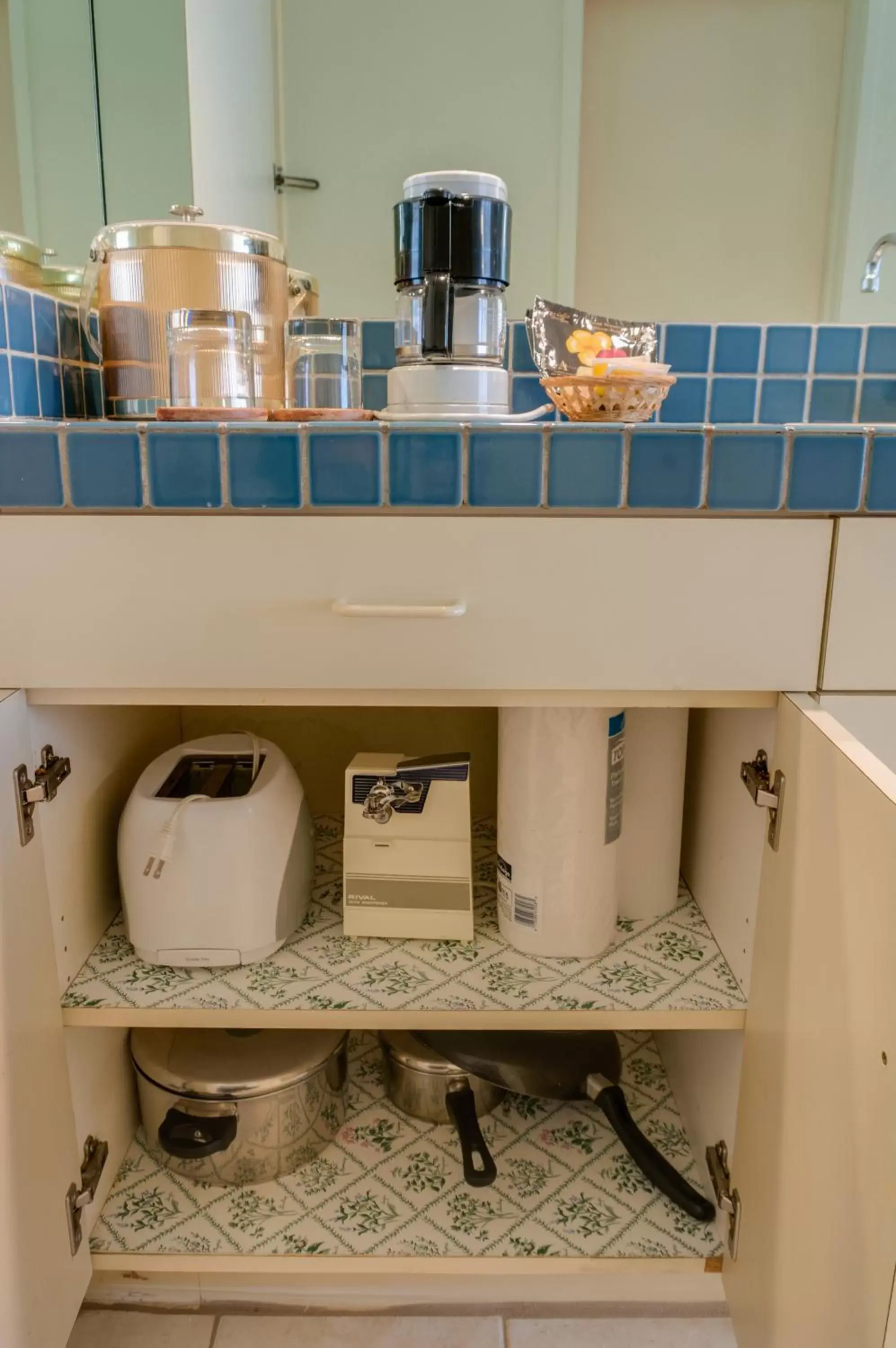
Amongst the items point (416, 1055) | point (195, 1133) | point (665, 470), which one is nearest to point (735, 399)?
point (665, 470)

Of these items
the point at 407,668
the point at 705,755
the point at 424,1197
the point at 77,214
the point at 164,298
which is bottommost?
the point at 424,1197

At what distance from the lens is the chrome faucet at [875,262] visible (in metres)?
0.99

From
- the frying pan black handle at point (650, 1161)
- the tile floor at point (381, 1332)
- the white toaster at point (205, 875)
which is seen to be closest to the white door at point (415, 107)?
the white toaster at point (205, 875)

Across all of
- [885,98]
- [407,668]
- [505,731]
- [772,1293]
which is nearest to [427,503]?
[407,668]

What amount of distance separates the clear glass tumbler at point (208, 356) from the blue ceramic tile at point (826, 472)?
49 cm

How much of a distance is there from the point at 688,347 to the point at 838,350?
6.2 inches

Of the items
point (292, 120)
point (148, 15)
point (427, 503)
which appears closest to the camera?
point (427, 503)

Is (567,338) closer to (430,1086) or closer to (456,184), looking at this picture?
(456,184)

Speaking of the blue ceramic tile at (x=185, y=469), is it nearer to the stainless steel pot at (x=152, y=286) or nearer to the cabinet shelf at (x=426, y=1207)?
the stainless steel pot at (x=152, y=286)

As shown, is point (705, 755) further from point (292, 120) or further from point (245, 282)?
point (292, 120)

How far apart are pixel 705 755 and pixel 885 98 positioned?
770mm

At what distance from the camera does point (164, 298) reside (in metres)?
0.83

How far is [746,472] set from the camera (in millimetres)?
619

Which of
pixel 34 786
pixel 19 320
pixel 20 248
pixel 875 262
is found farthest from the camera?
pixel 875 262
